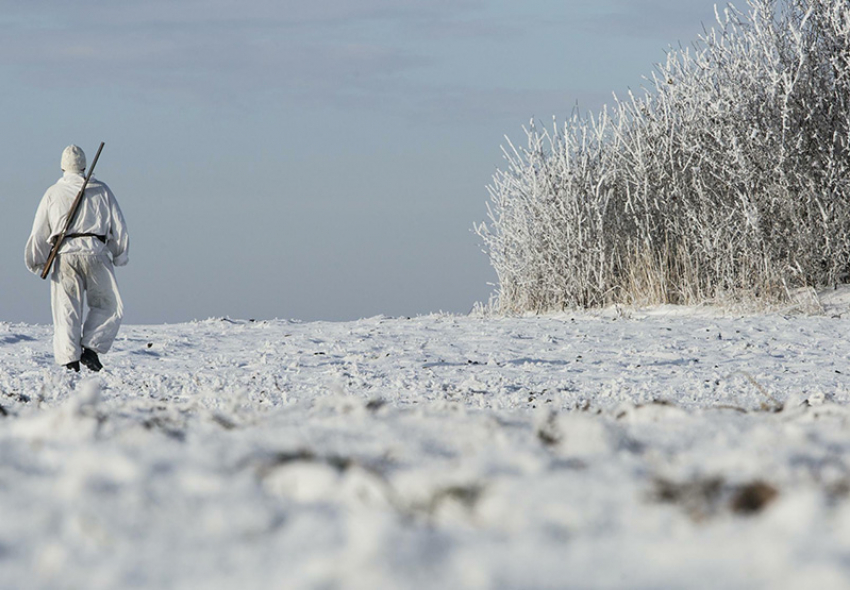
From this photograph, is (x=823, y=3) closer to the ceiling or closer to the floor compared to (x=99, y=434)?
closer to the ceiling

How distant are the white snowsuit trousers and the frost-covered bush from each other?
701cm

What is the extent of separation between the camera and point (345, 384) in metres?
6.57

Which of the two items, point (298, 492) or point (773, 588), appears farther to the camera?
point (298, 492)

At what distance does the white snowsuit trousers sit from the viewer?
748 cm

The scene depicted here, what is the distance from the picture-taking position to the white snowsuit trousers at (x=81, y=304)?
748 centimetres

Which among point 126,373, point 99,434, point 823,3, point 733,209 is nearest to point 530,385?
point 126,373

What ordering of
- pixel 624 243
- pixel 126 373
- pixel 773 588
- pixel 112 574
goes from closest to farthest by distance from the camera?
1. pixel 773 588
2. pixel 112 574
3. pixel 126 373
4. pixel 624 243

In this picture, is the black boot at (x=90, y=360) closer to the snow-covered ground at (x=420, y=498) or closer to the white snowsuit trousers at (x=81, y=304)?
the white snowsuit trousers at (x=81, y=304)

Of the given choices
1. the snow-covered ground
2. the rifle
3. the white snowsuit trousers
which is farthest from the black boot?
the snow-covered ground

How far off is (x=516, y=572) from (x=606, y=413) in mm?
2120

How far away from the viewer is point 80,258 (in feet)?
24.8

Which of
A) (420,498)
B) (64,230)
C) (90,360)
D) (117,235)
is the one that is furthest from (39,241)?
(420,498)

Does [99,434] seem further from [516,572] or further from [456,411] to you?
[516,572]

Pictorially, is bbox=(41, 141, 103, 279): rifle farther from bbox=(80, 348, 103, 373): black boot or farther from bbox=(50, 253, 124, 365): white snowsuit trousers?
bbox=(80, 348, 103, 373): black boot
